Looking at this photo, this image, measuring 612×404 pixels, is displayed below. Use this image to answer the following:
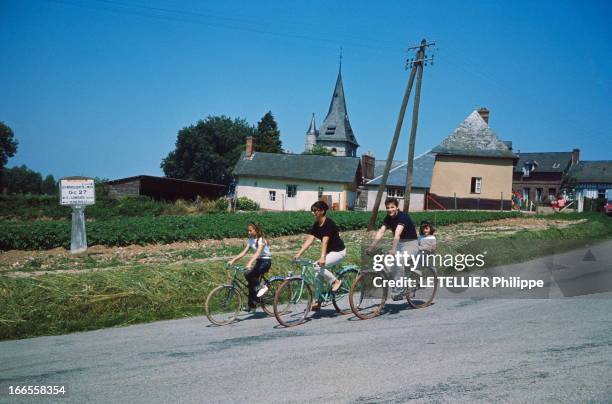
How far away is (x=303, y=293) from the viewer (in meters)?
7.91

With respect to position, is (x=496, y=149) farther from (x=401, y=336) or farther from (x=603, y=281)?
(x=401, y=336)

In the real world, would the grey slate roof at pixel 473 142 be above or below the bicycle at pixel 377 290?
above

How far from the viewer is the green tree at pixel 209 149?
8681 cm

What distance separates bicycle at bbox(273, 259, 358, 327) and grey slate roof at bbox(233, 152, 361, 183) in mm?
43658

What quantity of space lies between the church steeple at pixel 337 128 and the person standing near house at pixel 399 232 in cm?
9562

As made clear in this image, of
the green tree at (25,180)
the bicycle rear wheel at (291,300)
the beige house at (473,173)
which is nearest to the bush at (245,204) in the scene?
the beige house at (473,173)

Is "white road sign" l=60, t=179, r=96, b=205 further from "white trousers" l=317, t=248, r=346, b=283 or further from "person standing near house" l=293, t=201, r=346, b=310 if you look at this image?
"white trousers" l=317, t=248, r=346, b=283

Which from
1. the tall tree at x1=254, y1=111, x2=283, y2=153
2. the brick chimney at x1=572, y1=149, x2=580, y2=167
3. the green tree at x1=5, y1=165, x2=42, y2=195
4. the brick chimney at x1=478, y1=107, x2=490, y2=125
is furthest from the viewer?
the green tree at x1=5, y1=165, x2=42, y2=195

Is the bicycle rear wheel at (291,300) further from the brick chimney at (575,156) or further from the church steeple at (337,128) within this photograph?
the church steeple at (337,128)

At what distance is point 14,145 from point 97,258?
83.2 meters

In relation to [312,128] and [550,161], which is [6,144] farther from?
[550,161]

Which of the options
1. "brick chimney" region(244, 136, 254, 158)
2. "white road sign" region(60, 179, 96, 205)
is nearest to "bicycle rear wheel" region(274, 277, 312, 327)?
"white road sign" region(60, 179, 96, 205)

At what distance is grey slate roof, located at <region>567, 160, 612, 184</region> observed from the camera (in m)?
70.2

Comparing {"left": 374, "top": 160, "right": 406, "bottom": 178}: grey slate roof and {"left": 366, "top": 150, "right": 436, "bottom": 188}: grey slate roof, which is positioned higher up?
{"left": 374, "top": 160, "right": 406, "bottom": 178}: grey slate roof
